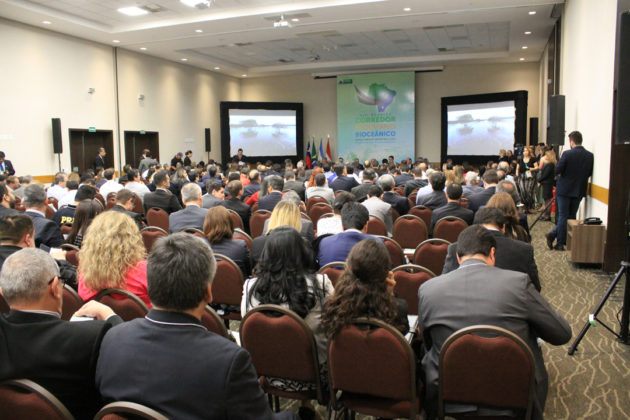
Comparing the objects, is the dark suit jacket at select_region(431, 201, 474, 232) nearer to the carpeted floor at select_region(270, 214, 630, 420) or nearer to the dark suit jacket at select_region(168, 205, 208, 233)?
the carpeted floor at select_region(270, 214, 630, 420)

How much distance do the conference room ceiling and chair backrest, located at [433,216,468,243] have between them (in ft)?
24.1

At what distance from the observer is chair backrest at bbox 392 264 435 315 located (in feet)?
10.1

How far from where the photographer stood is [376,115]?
1919 cm

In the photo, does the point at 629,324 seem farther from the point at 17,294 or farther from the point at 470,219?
the point at 17,294

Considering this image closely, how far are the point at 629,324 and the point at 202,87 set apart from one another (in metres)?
17.4

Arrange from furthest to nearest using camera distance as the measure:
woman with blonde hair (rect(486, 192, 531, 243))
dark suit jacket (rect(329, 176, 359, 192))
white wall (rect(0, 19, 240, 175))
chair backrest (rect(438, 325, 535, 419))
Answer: white wall (rect(0, 19, 240, 175)) → dark suit jacket (rect(329, 176, 359, 192)) → woman with blonde hair (rect(486, 192, 531, 243)) → chair backrest (rect(438, 325, 535, 419))

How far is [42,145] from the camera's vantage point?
11992 millimetres

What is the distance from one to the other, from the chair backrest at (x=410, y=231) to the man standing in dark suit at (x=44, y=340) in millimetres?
3624

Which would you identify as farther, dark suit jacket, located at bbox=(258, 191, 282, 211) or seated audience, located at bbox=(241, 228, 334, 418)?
dark suit jacket, located at bbox=(258, 191, 282, 211)

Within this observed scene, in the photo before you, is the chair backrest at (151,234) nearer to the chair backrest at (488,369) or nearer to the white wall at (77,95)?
the chair backrest at (488,369)

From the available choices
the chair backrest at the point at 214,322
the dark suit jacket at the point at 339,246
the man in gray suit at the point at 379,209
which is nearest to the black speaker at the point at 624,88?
the man in gray suit at the point at 379,209

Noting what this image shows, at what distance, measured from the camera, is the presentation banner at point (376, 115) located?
18844mm

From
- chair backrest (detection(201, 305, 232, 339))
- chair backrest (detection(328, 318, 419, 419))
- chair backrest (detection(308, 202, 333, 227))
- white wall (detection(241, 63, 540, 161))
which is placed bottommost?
chair backrest (detection(328, 318, 419, 419))

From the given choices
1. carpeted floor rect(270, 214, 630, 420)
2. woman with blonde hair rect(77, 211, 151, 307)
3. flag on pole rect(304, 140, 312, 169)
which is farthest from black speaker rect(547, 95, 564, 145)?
flag on pole rect(304, 140, 312, 169)
